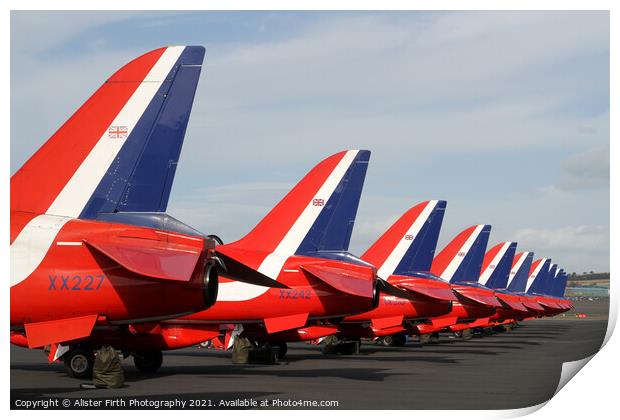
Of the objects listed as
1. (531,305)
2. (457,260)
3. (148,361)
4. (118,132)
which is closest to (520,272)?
(531,305)

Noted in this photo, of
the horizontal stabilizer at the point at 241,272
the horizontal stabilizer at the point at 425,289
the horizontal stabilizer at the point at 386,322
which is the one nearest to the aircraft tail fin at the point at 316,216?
the horizontal stabilizer at the point at 386,322

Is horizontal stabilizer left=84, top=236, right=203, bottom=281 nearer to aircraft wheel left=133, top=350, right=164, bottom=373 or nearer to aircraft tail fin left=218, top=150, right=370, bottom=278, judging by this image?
aircraft wheel left=133, top=350, right=164, bottom=373

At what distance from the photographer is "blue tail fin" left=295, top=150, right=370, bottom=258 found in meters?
29.4

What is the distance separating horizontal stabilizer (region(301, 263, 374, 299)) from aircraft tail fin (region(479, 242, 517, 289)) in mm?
41802

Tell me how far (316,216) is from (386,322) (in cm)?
937

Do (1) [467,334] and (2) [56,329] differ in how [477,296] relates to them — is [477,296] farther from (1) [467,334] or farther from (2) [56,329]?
(2) [56,329]

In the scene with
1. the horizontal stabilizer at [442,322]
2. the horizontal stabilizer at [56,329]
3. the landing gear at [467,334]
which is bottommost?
the landing gear at [467,334]

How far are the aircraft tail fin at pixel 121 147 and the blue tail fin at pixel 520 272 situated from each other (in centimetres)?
7012

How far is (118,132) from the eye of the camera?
1694 cm

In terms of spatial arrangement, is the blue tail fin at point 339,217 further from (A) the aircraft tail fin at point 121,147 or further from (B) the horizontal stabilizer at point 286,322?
(A) the aircraft tail fin at point 121,147

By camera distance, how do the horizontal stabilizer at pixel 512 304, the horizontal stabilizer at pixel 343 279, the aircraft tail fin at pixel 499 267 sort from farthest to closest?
the aircraft tail fin at pixel 499 267, the horizontal stabilizer at pixel 512 304, the horizontal stabilizer at pixel 343 279

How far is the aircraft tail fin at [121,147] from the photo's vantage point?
16.5 m
